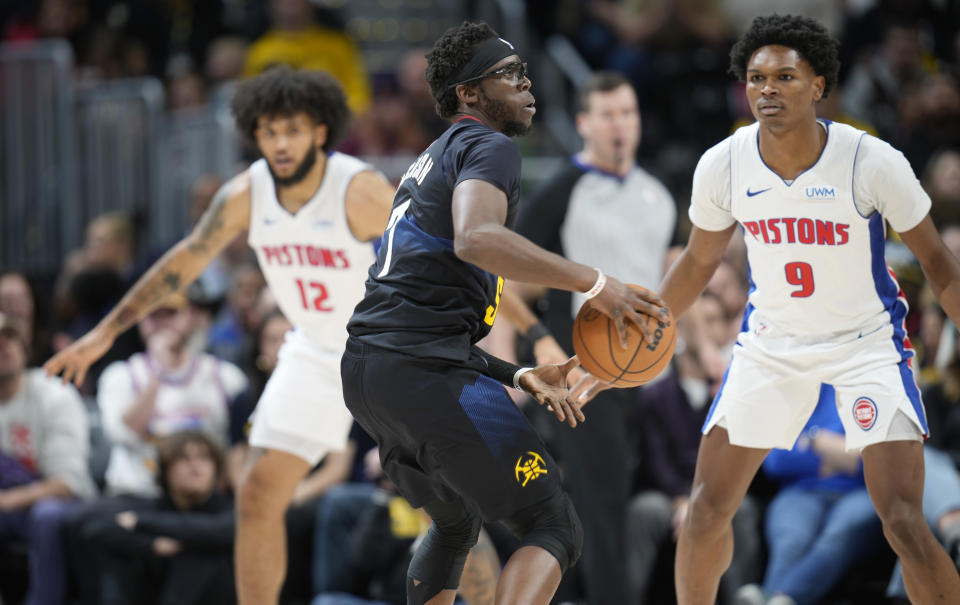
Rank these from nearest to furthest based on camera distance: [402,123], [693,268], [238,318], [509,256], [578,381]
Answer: [509,256], [578,381], [693,268], [238,318], [402,123]

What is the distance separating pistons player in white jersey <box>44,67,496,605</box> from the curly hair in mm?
1146

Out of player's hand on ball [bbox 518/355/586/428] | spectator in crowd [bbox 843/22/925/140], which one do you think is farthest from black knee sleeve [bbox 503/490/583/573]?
spectator in crowd [bbox 843/22/925/140]

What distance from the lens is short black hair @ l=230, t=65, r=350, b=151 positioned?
5504 mm

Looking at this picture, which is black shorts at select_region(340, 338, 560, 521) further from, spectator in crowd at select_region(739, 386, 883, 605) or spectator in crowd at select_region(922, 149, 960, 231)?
spectator in crowd at select_region(922, 149, 960, 231)

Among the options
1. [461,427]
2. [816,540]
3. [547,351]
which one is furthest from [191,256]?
[816,540]

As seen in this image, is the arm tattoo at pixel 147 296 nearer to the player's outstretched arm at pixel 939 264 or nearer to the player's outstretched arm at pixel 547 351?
the player's outstretched arm at pixel 547 351

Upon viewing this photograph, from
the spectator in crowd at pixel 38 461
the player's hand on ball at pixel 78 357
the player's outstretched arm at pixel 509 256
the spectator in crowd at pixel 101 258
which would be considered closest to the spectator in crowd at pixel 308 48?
the spectator in crowd at pixel 101 258

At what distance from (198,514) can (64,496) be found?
0.84 meters

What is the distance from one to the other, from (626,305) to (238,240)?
589 centimetres

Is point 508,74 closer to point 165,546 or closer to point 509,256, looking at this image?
point 509,256

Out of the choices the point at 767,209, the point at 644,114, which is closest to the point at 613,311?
the point at 767,209

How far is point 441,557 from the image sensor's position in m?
4.36

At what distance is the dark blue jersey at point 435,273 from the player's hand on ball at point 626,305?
17.6 inches

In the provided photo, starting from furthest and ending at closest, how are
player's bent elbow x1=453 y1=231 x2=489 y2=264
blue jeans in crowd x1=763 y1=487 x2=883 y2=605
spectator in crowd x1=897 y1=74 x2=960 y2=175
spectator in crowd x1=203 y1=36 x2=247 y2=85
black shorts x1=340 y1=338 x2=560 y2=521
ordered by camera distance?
spectator in crowd x1=203 y1=36 x2=247 y2=85 → spectator in crowd x1=897 y1=74 x2=960 y2=175 → blue jeans in crowd x1=763 y1=487 x2=883 y2=605 → black shorts x1=340 y1=338 x2=560 y2=521 → player's bent elbow x1=453 y1=231 x2=489 y2=264
